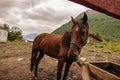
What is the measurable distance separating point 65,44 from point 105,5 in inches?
138

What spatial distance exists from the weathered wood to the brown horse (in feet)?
6.30

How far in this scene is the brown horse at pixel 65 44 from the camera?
4996 millimetres

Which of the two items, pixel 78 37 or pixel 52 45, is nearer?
pixel 78 37

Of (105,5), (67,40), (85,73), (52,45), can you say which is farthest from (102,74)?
(52,45)

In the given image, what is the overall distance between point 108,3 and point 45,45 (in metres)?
5.18

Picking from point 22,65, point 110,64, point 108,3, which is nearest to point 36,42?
point 22,65

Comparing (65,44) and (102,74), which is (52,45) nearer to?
(65,44)

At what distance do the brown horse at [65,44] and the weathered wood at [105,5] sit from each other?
192 centimetres

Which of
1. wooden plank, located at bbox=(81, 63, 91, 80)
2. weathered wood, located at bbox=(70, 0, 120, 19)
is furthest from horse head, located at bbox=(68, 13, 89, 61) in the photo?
weathered wood, located at bbox=(70, 0, 120, 19)

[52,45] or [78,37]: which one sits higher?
[78,37]

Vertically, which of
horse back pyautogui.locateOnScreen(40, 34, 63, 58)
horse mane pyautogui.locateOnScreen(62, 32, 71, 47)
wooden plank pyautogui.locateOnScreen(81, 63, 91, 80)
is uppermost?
wooden plank pyautogui.locateOnScreen(81, 63, 91, 80)

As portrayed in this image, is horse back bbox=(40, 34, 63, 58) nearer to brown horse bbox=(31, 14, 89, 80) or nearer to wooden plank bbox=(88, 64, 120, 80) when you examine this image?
brown horse bbox=(31, 14, 89, 80)

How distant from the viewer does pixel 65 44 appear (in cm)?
645

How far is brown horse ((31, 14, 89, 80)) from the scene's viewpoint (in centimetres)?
500
